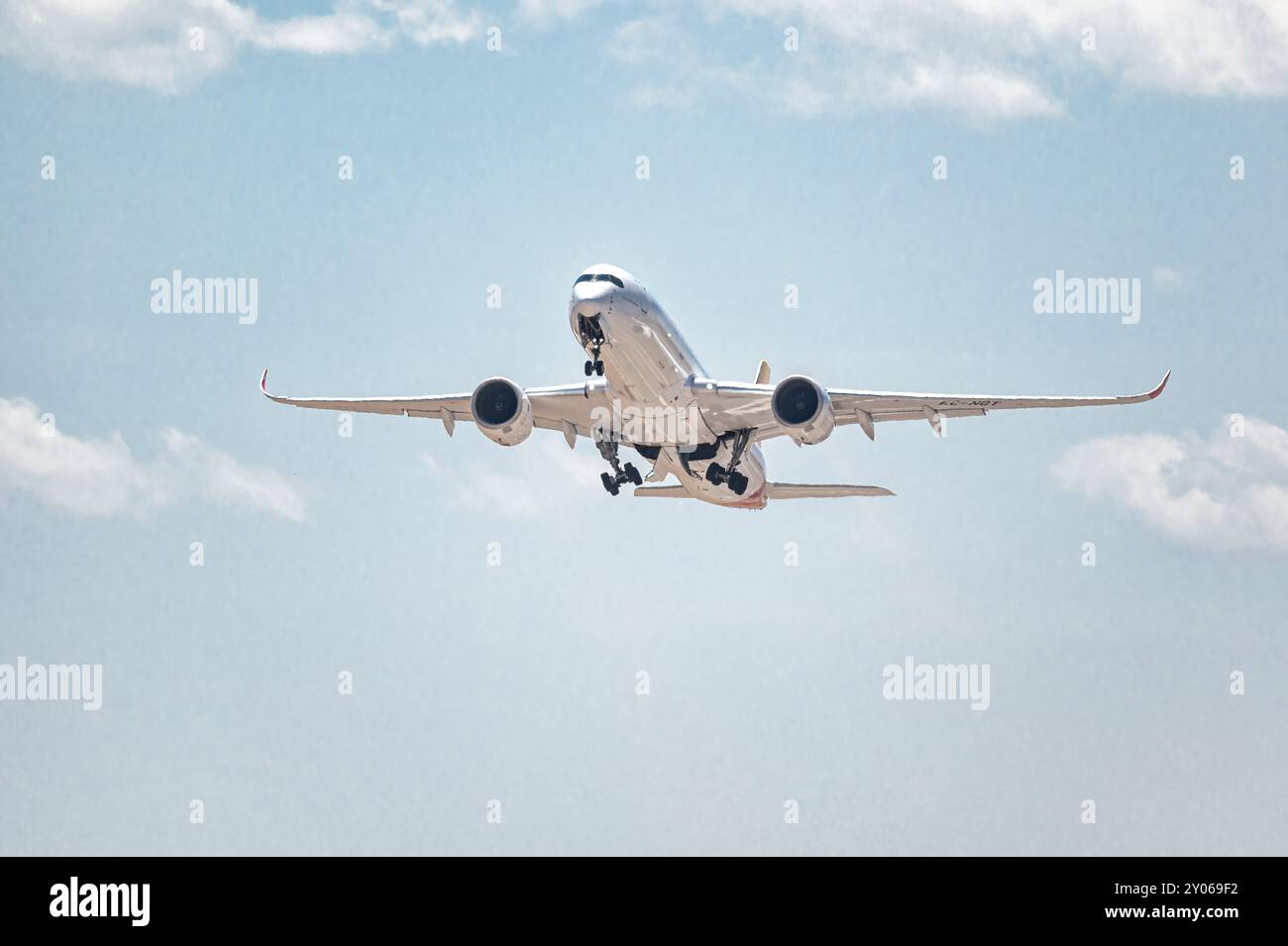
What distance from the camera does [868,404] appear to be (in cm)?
5591

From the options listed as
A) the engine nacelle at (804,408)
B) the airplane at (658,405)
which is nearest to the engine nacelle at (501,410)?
the airplane at (658,405)

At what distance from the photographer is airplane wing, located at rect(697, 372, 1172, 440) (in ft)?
181

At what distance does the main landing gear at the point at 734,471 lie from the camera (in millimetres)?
58656

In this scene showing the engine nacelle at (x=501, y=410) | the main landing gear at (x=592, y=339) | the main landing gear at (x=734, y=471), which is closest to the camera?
the main landing gear at (x=592, y=339)

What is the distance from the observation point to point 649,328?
173 ft

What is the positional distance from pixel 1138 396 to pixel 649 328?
553 inches

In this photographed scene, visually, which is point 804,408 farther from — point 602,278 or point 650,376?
point 602,278

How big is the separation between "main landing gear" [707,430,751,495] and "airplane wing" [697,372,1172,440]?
4.34ft

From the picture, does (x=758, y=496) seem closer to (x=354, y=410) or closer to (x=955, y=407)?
(x=955, y=407)

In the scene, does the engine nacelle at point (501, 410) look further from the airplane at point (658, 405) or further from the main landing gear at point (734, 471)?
the main landing gear at point (734, 471)

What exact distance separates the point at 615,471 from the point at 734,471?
453cm

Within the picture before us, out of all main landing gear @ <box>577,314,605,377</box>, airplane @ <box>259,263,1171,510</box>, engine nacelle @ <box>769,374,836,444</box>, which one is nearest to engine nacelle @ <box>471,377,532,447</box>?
airplane @ <box>259,263,1171,510</box>

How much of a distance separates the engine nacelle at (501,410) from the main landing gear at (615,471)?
9.17 feet
